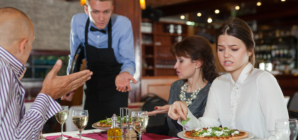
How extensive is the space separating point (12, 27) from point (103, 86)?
145cm

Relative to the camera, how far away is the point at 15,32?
41.0 inches

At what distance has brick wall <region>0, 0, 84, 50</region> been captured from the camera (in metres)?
7.98

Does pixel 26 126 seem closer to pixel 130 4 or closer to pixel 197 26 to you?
pixel 130 4

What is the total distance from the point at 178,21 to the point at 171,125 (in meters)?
9.11

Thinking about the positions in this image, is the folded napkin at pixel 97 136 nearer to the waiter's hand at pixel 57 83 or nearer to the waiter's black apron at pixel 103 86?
the waiter's hand at pixel 57 83

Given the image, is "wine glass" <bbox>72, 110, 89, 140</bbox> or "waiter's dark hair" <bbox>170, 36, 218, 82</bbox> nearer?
"wine glass" <bbox>72, 110, 89, 140</bbox>

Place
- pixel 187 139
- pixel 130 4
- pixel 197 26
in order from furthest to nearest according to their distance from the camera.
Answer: pixel 197 26, pixel 130 4, pixel 187 139

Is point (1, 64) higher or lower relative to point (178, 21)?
lower

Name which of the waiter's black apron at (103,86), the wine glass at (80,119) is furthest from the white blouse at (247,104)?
the waiter's black apron at (103,86)

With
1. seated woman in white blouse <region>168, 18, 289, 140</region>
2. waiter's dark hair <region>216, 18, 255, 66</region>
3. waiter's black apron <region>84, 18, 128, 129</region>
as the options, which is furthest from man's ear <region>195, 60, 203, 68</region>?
waiter's black apron <region>84, 18, 128, 129</region>

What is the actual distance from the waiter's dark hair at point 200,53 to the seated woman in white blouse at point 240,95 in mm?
332

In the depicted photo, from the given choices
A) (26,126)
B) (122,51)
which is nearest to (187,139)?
(26,126)

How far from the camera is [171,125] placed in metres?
2.13

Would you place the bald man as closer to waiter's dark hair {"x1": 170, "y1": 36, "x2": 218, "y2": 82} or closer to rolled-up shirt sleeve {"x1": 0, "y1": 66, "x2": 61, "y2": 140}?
rolled-up shirt sleeve {"x1": 0, "y1": 66, "x2": 61, "y2": 140}
